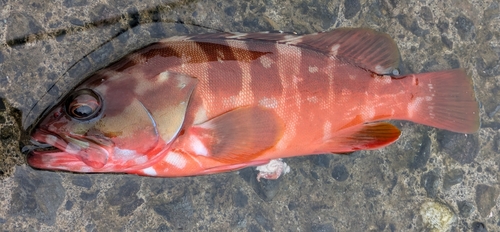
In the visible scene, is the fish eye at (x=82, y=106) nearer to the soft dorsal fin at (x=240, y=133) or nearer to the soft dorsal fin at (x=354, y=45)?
the soft dorsal fin at (x=240, y=133)

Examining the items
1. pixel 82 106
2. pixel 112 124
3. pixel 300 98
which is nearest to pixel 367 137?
pixel 300 98

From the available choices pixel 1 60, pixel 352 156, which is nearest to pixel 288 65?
pixel 352 156

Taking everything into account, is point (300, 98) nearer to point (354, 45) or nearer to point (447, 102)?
point (354, 45)

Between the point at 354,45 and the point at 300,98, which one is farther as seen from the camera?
the point at 354,45

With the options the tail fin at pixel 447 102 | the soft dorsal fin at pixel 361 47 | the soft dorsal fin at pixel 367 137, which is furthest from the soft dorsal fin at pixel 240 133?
the tail fin at pixel 447 102

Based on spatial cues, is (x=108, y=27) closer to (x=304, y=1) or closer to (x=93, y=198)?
(x=93, y=198)
